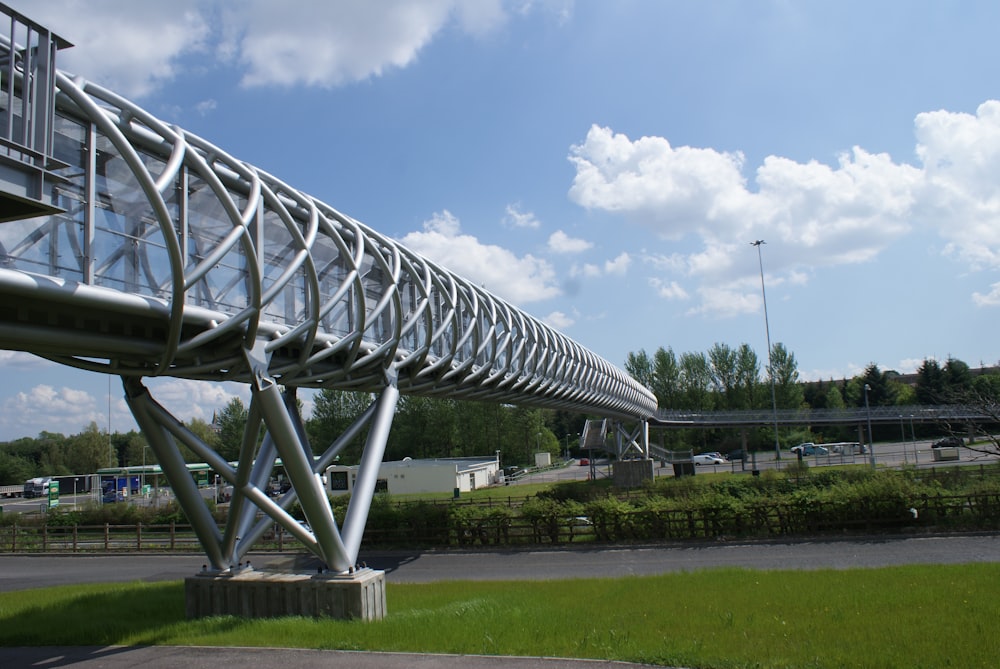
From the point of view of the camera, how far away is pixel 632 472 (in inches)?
2467

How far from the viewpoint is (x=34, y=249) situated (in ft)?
29.8

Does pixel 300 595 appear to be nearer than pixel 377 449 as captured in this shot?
Yes

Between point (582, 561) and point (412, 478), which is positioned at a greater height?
point (412, 478)

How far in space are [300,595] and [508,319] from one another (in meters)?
16.9

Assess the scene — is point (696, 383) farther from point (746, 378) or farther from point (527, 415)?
point (527, 415)

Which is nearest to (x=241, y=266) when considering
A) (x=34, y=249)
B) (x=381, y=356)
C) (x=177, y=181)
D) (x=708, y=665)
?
(x=177, y=181)

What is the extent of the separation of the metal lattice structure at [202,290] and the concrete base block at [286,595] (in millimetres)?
576

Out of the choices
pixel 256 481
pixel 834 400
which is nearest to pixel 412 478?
pixel 256 481

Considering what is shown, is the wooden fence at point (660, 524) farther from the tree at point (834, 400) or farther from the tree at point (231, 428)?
the tree at point (834, 400)

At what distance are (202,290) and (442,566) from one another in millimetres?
15093

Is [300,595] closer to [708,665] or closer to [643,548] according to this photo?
[708,665]

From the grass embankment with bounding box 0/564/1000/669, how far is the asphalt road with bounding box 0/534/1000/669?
2.18ft

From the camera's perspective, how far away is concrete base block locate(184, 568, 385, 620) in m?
14.9

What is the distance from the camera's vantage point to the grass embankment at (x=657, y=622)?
9.95 m
